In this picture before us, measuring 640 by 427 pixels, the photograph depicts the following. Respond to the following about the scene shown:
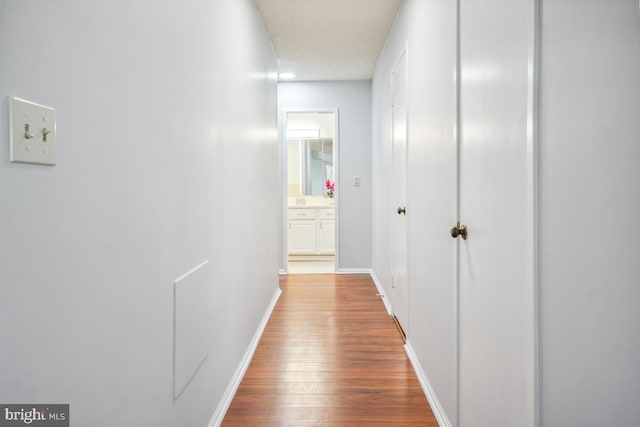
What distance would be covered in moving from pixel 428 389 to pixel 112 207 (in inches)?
72.8

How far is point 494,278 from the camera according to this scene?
4.14 feet

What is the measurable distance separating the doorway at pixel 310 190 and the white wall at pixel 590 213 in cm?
543

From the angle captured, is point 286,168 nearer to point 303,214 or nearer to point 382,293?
point 303,214

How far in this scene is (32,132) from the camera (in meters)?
0.70

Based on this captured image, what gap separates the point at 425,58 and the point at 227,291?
1702 millimetres

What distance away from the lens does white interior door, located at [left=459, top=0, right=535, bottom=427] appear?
41.1 inches

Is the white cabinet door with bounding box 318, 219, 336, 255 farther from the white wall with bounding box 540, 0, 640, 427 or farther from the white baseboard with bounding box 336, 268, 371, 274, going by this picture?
the white wall with bounding box 540, 0, 640, 427

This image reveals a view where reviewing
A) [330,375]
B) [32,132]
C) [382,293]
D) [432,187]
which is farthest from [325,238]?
[32,132]

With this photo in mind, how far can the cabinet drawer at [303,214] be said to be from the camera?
21.2ft

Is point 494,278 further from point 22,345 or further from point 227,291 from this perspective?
point 227,291

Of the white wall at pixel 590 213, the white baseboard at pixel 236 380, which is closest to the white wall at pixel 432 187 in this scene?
the white wall at pixel 590 213

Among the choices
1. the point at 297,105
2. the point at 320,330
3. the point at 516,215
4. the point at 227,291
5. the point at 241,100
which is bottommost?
the point at 320,330

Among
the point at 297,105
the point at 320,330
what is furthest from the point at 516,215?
the point at 297,105

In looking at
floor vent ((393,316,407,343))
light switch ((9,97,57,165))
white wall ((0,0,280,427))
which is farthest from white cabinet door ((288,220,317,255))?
light switch ((9,97,57,165))
